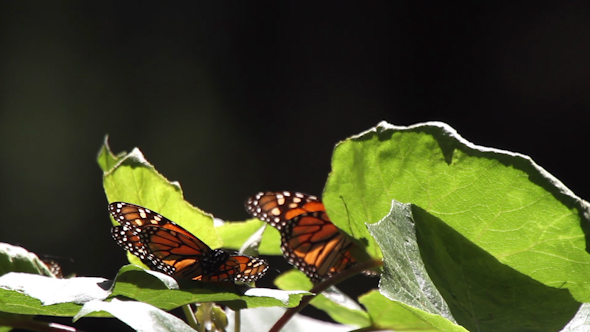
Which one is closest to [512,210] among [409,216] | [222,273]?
[409,216]

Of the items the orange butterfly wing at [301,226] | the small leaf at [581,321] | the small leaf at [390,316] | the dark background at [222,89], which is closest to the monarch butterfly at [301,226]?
the orange butterfly wing at [301,226]

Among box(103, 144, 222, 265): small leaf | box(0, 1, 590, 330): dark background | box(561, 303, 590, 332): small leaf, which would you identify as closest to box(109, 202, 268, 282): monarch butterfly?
box(103, 144, 222, 265): small leaf

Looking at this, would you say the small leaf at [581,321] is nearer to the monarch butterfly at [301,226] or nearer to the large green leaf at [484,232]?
the large green leaf at [484,232]

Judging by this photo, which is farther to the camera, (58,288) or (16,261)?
(16,261)

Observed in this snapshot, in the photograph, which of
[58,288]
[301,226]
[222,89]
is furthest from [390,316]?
[222,89]

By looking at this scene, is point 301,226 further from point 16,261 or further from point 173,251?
point 16,261

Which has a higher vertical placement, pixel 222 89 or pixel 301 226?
pixel 222 89

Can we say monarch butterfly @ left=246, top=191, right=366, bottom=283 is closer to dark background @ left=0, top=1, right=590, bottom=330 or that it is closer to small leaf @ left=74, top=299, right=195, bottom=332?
small leaf @ left=74, top=299, right=195, bottom=332
